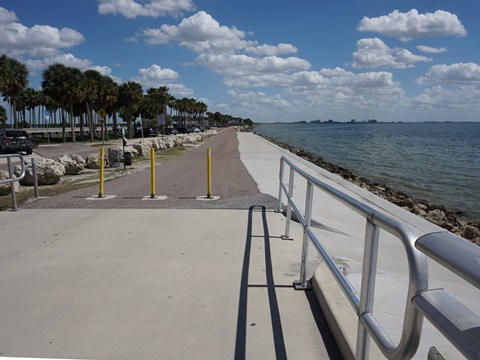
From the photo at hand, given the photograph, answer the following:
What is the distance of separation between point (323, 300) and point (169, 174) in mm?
11711

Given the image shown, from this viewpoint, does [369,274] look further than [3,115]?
No

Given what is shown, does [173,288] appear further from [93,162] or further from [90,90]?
[90,90]

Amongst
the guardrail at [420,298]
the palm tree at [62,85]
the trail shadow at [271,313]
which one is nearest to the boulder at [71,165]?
the trail shadow at [271,313]

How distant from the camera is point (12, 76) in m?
44.2

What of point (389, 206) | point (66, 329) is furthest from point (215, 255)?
point (389, 206)

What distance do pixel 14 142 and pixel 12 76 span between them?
22055mm

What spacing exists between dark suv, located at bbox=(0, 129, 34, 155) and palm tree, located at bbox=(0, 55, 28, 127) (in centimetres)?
1770

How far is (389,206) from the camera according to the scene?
929 cm

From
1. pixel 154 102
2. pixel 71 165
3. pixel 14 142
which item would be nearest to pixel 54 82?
pixel 14 142

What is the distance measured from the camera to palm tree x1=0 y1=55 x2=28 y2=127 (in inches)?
1687

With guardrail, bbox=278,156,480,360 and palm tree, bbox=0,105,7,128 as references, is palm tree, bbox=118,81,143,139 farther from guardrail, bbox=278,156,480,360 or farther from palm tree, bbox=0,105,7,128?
guardrail, bbox=278,156,480,360

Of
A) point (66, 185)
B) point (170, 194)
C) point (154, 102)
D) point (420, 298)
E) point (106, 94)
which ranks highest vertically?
point (154, 102)

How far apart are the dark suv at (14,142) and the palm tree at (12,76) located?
17704 mm

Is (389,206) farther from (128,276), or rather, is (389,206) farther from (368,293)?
(368,293)
